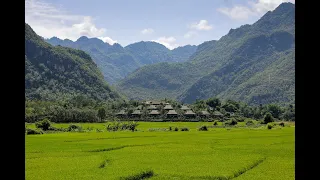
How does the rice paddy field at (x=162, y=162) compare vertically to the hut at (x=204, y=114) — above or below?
above

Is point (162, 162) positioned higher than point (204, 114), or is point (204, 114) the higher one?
point (162, 162)

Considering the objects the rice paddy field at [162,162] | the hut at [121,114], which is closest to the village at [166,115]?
the hut at [121,114]

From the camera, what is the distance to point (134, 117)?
101812mm

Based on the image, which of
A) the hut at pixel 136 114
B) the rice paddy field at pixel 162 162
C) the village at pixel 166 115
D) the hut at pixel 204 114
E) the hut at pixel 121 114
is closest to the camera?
the rice paddy field at pixel 162 162

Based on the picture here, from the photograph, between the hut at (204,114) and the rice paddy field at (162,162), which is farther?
the hut at (204,114)

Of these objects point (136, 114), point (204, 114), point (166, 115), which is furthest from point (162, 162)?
point (204, 114)

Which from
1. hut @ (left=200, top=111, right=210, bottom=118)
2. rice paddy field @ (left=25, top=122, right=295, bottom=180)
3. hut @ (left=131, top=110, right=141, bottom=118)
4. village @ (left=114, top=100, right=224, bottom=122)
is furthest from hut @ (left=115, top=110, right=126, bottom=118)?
rice paddy field @ (left=25, top=122, right=295, bottom=180)

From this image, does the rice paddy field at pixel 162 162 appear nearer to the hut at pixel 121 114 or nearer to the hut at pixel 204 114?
the hut at pixel 121 114

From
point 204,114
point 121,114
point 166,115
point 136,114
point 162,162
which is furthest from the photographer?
point 204,114

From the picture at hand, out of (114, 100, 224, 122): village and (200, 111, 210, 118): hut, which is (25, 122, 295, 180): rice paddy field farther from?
(200, 111, 210, 118): hut

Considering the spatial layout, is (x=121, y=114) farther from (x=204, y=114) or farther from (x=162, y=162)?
(x=162, y=162)

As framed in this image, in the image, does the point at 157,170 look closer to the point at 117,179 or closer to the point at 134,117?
the point at 117,179

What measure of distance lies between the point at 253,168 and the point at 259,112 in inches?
3805
